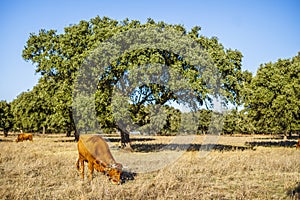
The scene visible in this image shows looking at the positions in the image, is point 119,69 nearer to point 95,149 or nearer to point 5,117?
point 95,149

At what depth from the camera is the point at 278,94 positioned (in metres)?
32.4

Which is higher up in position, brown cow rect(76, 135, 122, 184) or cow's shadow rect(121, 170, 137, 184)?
brown cow rect(76, 135, 122, 184)

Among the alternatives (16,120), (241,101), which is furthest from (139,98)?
(16,120)

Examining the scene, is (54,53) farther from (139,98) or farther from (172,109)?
(172,109)

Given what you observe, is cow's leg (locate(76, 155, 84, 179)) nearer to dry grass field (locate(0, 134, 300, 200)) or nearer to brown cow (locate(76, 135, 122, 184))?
brown cow (locate(76, 135, 122, 184))

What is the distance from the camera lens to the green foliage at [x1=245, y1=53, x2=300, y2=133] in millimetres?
31250

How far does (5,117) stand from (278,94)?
5570 centimetres

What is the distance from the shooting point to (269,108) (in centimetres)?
3266

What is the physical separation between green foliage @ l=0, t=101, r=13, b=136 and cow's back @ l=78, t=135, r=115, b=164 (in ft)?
183

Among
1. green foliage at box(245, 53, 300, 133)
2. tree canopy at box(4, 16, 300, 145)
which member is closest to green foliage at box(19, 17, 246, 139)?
tree canopy at box(4, 16, 300, 145)

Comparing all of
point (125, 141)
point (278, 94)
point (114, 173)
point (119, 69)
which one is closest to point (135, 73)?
point (119, 69)

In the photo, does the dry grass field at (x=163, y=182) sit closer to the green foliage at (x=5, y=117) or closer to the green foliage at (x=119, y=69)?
the green foliage at (x=119, y=69)

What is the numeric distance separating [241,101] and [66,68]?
607 inches

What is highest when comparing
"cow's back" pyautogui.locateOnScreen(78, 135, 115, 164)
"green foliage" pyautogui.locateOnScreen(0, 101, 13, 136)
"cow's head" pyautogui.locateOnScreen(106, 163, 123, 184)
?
"green foliage" pyautogui.locateOnScreen(0, 101, 13, 136)
